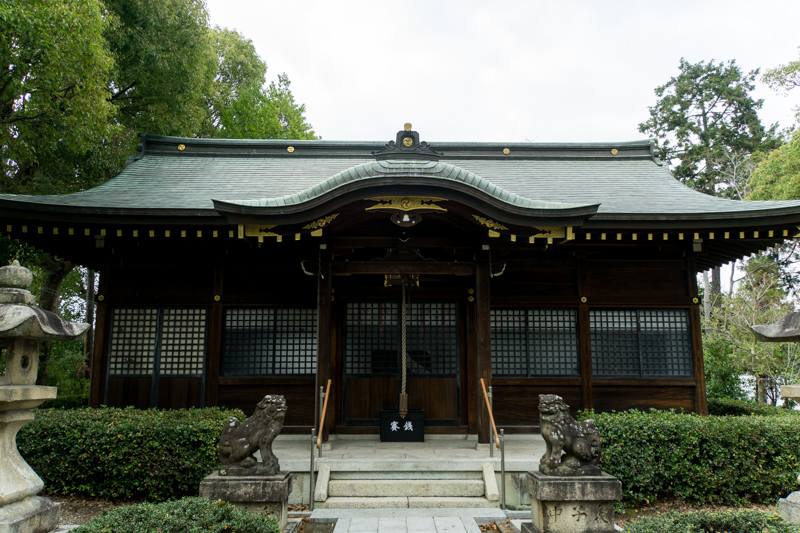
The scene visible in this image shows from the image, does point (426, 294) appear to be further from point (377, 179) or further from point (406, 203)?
point (377, 179)

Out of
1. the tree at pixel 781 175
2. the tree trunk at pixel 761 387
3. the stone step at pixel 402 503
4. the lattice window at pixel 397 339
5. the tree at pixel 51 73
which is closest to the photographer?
the stone step at pixel 402 503

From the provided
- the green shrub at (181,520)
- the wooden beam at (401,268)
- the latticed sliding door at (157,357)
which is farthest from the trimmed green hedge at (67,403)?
the green shrub at (181,520)

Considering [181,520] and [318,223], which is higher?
[318,223]

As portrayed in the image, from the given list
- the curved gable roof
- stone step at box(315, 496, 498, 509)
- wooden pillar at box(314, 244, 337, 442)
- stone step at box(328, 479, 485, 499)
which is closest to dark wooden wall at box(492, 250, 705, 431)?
the curved gable roof

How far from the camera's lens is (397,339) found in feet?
28.2

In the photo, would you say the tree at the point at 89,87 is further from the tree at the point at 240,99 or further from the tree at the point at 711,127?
the tree at the point at 711,127

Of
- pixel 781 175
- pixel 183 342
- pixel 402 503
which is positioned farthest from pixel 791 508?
pixel 781 175

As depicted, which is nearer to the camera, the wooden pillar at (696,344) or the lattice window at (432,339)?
the wooden pillar at (696,344)

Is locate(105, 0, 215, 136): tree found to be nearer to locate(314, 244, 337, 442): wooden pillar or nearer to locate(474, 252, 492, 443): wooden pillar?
locate(314, 244, 337, 442): wooden pillar

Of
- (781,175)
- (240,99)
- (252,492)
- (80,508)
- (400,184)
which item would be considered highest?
(240,99)

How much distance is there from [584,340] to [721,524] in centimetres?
497

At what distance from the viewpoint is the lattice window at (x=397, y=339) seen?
28.1ft

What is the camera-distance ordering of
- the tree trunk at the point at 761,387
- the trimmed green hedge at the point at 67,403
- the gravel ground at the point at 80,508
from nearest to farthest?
1. the gravel ground at the point at 80,508
2. the trimmed green hedge at the point at 67,403
3. the tree trunk at the point at 761,387

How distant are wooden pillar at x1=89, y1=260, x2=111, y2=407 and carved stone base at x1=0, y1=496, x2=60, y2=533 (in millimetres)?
3728
